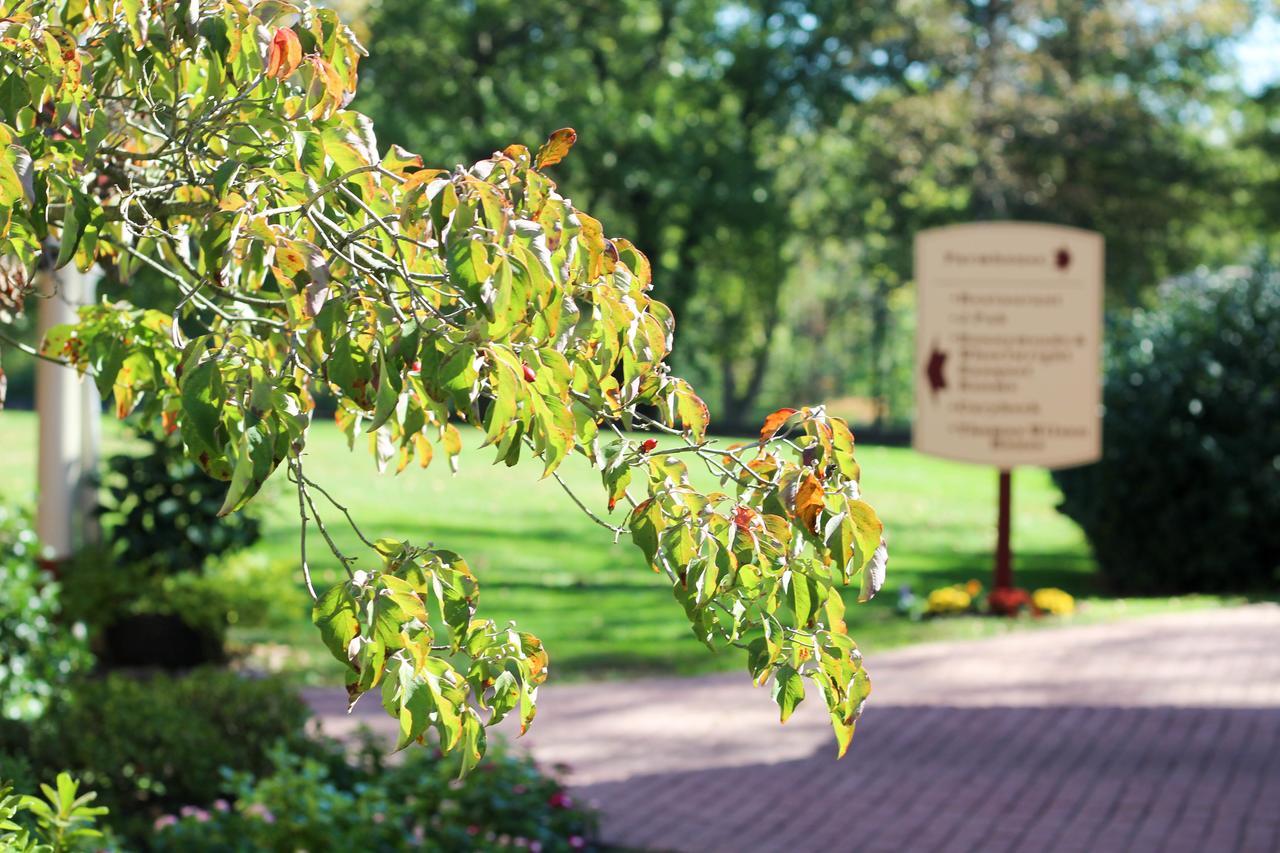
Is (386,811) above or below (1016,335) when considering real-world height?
below

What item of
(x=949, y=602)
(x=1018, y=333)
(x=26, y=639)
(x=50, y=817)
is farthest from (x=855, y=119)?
(x=50, y=817)

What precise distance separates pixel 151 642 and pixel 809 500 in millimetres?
7558

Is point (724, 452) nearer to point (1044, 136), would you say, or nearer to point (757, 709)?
point (757, 709)

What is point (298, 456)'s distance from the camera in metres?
1.96

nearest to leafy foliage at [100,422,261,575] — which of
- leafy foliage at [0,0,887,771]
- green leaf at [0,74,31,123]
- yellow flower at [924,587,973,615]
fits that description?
yellow flower at [924,587,973,615]

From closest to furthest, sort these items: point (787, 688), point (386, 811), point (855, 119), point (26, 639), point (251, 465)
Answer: point (251, 465), point (787, 688), point (386, 811), point (26, 639), point (855, 119)

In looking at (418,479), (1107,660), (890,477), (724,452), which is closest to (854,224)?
(890,477)

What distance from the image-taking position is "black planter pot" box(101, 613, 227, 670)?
28.9 feet

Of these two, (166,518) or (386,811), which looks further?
(166,518)

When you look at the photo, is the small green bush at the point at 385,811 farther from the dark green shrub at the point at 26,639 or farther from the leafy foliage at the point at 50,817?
the leafy foliage at the point at 50,817

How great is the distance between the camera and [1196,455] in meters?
12.3

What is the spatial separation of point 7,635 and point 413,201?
5202 millimetres

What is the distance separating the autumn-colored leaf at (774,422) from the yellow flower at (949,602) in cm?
930

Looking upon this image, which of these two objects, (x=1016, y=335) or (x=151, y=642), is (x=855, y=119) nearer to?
(x=1016, y=335)
